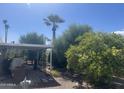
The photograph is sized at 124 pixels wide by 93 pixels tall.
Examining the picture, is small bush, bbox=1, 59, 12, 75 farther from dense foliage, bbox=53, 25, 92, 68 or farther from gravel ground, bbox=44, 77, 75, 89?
dense foliage, bbox=53, 25, 92, 68

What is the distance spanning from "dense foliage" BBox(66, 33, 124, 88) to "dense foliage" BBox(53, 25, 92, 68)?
2.42ft

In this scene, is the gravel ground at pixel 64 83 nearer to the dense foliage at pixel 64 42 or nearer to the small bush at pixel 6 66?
the dense foliage at pixel 64 42

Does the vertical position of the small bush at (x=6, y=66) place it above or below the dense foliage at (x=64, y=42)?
below

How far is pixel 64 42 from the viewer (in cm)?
964

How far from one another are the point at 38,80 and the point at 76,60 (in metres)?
1.21

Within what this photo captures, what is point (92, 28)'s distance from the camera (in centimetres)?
845

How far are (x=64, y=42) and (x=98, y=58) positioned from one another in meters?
2.04

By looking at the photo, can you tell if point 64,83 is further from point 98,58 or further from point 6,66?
point 6,66

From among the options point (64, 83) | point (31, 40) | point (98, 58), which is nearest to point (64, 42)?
point (31, 40)

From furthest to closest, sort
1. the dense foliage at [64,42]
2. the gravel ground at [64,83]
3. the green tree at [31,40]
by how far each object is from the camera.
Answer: the dense foliage at [64,42] < the green tree at [31,40] < the gravel ground at [64,83]

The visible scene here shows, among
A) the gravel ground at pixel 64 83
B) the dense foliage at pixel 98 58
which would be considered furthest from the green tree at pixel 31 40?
the gravel ground at pixel 64 83

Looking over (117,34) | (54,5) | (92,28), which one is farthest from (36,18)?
(117,34)

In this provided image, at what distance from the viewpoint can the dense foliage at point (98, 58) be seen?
780 centimetres

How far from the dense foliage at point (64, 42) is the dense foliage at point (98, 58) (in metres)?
0.74
